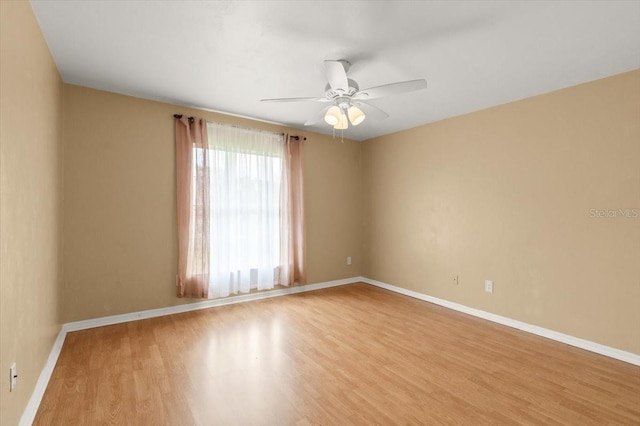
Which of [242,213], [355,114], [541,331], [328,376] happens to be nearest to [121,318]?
[242,213]

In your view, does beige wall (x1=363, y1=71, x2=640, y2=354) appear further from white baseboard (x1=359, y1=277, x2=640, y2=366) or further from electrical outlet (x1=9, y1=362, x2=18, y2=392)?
electrical outlet (x1=9, y1=362, x2=18, y2=392)

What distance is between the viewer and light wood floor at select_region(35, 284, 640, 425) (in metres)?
1.81

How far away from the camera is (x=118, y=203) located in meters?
3.27

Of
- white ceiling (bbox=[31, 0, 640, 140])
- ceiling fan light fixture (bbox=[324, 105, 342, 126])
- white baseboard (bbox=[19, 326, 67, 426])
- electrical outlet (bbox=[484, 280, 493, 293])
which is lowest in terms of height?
white baseboard (bbox=[19, 326, 67, 426])

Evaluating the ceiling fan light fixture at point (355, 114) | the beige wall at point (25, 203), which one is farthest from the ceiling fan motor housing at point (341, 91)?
the beige wall at point (25, 203)

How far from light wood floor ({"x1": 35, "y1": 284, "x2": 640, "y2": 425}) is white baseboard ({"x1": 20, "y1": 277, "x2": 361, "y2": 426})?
6 centimetres

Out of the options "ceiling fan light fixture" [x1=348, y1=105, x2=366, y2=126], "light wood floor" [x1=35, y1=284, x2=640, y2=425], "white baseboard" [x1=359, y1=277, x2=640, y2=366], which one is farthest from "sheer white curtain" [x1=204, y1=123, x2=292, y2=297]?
"white baseboard" [x1=359, y1=277, x2=640, y2=366]

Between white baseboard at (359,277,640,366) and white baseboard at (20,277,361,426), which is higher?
white baseboard at (20,277,361,426)

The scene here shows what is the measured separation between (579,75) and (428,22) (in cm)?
177

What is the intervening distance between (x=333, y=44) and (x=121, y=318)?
11.4ft

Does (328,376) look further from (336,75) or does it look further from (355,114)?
(336,75)

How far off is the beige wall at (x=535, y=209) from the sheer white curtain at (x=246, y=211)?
1894 mm

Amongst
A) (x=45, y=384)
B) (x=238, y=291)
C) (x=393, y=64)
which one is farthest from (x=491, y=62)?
(x=45, y=384)

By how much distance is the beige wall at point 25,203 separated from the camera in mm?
1450
